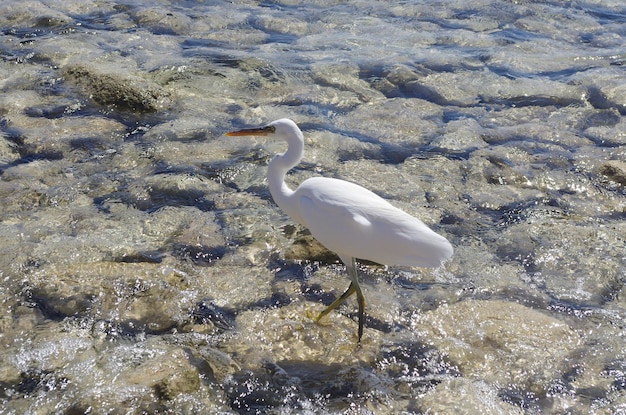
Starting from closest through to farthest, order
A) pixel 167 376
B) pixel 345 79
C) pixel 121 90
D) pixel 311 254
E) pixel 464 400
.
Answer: pixel 167 376 < pixel 464 400 < pixel 311 254 < pixel 121 90 < pixel 345 79

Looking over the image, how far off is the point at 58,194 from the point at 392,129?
312 centimetres

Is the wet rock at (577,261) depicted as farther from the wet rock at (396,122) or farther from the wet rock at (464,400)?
the wet rock at (396,122)

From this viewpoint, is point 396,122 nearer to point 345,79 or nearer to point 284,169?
point 345,79

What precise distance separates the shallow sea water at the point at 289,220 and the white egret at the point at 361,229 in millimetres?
522

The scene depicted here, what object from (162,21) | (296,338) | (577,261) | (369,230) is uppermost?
(369,230)

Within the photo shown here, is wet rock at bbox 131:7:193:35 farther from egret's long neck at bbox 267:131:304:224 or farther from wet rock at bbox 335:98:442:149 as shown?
egret's long neck at bbox 267:131:304:224

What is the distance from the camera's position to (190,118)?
6586 millimetres

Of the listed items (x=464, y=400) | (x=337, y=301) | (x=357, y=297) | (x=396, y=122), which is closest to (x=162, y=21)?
(x=396, y=122)

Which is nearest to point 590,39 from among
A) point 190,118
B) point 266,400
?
point 190,118

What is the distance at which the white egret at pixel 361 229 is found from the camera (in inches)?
149

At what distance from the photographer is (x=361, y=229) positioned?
12.6 feet

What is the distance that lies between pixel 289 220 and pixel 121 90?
2550mm

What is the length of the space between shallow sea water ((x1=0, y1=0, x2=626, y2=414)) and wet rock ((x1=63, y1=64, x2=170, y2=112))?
0.08ft

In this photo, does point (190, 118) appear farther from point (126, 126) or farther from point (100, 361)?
point (100, 361)
